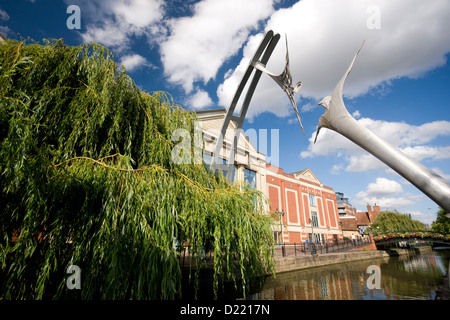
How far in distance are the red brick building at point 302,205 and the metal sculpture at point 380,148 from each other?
20656mm

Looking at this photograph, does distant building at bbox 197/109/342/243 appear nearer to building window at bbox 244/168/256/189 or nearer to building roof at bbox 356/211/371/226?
building window at bbox 244/168/256/189

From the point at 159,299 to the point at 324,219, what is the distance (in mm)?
36093

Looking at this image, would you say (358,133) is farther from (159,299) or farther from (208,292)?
(208,292)

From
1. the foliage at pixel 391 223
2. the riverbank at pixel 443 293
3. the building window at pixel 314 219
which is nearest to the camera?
the riverbank at pixel 443 293

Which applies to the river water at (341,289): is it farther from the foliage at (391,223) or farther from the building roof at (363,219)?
the building roof at (363,219)

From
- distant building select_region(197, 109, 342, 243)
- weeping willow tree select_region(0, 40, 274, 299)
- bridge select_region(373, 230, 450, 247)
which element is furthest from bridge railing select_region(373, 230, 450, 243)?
weeping willow tree select_region(0, 40, 274, 299)

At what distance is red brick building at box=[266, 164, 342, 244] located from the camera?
2727 cm

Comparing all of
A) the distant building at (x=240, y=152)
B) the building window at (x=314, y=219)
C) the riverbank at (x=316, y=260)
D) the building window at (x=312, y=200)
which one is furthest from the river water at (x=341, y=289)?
the building window at (x=312, y=200)

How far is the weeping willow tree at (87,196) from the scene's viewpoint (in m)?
2.99

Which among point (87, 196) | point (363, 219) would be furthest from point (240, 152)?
point (363, 219)

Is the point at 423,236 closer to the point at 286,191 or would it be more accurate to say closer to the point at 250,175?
the point at 286,191

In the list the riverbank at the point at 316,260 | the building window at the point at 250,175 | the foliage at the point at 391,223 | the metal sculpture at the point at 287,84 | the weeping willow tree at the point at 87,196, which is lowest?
the riverbank at the point at 316,260

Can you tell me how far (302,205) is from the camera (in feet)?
102

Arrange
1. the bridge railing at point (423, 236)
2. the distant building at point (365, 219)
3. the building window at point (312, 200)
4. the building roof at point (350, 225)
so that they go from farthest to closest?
1. the distant building at point (365, 219)
2. the building roof at point (350, 225)
3. the building window at point (312, 200)
4. the bridge railing at point (423, 236)
